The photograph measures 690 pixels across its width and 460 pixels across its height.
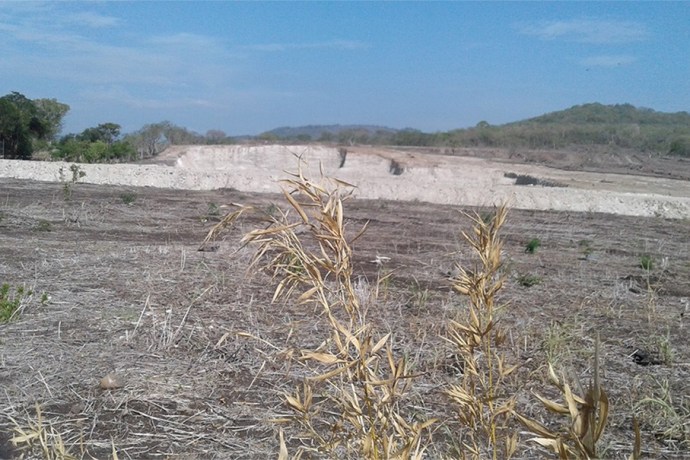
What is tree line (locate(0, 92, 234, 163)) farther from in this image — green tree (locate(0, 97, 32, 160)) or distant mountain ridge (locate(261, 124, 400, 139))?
distant mountain ridge (locate(261, 124, 400, 139))

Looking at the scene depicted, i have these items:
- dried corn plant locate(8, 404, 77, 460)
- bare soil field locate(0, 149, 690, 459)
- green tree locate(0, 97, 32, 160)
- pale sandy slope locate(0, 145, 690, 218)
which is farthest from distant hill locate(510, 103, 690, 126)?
dried corn plant locate(8, 404, 77, 460)

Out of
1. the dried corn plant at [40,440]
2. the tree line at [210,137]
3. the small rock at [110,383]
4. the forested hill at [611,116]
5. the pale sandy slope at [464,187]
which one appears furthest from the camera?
the forested hill at [611,116]

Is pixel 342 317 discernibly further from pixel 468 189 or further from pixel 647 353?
pixel 468 189

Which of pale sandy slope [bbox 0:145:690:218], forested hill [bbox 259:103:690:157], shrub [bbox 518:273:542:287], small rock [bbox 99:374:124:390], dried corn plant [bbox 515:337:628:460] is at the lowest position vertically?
small rock [bbox 99:374:124:390]

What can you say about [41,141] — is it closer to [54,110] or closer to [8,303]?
[54,110]

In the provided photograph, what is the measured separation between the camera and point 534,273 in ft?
33.4

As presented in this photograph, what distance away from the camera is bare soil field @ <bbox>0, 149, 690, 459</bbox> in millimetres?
4488

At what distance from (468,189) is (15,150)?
855 inches

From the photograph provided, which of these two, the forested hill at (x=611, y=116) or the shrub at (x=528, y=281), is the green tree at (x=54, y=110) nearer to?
the shrub at (x=528, y=281)

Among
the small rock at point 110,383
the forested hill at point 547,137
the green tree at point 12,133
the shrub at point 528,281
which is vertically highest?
the forested hill at point 547,137

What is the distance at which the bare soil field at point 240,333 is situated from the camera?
449cm

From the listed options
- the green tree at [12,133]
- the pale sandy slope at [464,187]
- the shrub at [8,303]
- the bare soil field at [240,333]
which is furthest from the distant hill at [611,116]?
the shrub at [8,303]

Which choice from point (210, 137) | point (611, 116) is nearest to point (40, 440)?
point (210, 137)

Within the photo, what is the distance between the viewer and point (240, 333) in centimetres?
197
